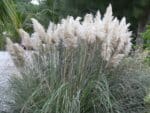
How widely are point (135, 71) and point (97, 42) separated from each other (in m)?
0.63

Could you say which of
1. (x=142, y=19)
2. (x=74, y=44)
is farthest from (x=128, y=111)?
(x=142, y=19)

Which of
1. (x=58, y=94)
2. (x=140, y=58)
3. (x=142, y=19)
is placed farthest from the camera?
(x=142, y=19)

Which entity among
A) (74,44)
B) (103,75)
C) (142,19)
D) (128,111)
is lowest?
(128,111)

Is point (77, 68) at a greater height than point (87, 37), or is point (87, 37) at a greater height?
point (87, 37)

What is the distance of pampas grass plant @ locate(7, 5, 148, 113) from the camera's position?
4.56m

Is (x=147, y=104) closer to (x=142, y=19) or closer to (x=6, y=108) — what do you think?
(x=6, y=108)

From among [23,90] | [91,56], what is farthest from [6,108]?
[91,56]

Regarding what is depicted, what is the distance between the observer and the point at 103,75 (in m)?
4.63

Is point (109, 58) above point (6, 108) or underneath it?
above

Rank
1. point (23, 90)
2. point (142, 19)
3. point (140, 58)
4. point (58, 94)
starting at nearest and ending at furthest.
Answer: point (58, 94) < point (23, 90) < point (140, 58) < point (142, 19)

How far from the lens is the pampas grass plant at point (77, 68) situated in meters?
4.56

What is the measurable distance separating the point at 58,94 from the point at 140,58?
126 centimetres

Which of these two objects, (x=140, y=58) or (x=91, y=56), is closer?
(x=91, y=56)

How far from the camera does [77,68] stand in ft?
15.3
